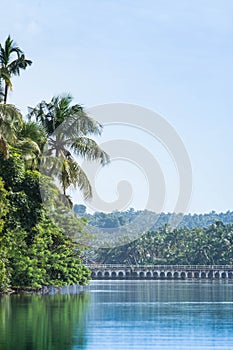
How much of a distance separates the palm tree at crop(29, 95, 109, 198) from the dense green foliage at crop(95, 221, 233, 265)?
84.0 metres

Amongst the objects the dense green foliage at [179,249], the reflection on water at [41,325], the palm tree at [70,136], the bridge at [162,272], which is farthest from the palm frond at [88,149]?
Result: the dense green foliage at [179,249]

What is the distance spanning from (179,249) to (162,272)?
13519 mm

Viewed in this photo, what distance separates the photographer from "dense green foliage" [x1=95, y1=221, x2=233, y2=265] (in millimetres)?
123062

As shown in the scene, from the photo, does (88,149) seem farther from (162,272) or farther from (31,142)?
(162,272)

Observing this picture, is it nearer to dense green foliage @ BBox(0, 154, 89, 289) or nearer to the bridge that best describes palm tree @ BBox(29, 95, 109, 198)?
dense green foliage @ BBox(0, 154, 89, 289)

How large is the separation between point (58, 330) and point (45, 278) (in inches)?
812

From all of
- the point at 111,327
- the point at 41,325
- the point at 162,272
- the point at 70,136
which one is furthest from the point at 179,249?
the point at 41,325

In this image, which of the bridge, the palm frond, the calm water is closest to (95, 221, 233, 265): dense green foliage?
the bridge

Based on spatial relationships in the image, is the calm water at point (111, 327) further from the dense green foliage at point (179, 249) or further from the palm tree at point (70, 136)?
the dense green foliage at point (179, 249)

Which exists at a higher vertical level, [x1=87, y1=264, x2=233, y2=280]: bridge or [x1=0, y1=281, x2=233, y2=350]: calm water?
[x1=87, y1=264, x2=233, y2=280]: bridge

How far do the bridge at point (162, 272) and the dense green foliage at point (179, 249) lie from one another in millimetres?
5583

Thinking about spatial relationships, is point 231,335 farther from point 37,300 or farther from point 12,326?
point 37,300

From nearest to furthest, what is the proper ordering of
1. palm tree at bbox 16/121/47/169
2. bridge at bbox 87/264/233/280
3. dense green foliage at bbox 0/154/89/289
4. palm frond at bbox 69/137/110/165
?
dense green foliage at bbox 0/154/89/289
palm tree at bbox 16/121/47/169
palm frond at bbox 69/137/110/165
bridge at bbox 87/264/233/280

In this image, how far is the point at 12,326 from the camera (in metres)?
20.9
